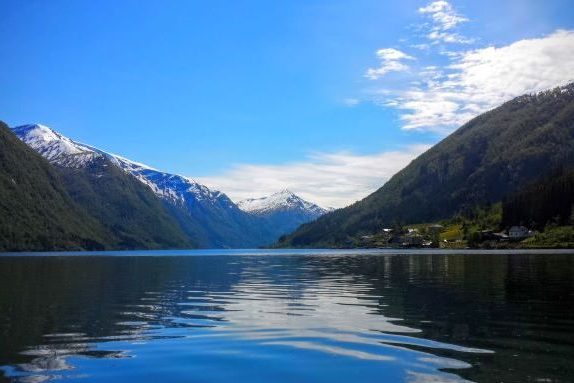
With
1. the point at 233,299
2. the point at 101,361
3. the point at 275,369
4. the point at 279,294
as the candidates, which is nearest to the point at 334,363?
the point at 275,369

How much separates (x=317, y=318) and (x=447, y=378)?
1780 cm

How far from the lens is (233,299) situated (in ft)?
170

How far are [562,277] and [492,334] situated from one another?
45.9m

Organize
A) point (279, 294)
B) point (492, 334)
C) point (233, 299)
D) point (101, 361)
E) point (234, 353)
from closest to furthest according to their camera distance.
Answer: point (101, 361) → point (234, 353) → point (492, 334) → point (233, 299) → point (279, 294)

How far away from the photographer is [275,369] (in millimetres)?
23109

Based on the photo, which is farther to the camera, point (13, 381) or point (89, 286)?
point (89, 286)

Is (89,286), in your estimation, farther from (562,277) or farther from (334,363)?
(562,277)

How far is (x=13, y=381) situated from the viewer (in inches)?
824

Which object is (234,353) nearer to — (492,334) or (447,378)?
(447,378)

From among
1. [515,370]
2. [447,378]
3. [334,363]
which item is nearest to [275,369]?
[334,363]

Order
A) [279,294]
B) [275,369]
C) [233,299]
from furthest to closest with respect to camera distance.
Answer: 1. [279,294]
2. [233,299]
3. [275,369]

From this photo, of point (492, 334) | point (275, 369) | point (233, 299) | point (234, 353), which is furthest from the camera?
point (233, 299)

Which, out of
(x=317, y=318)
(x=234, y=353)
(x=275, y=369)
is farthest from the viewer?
(x=317, y=318)

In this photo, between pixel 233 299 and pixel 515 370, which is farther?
pixel 233 299
